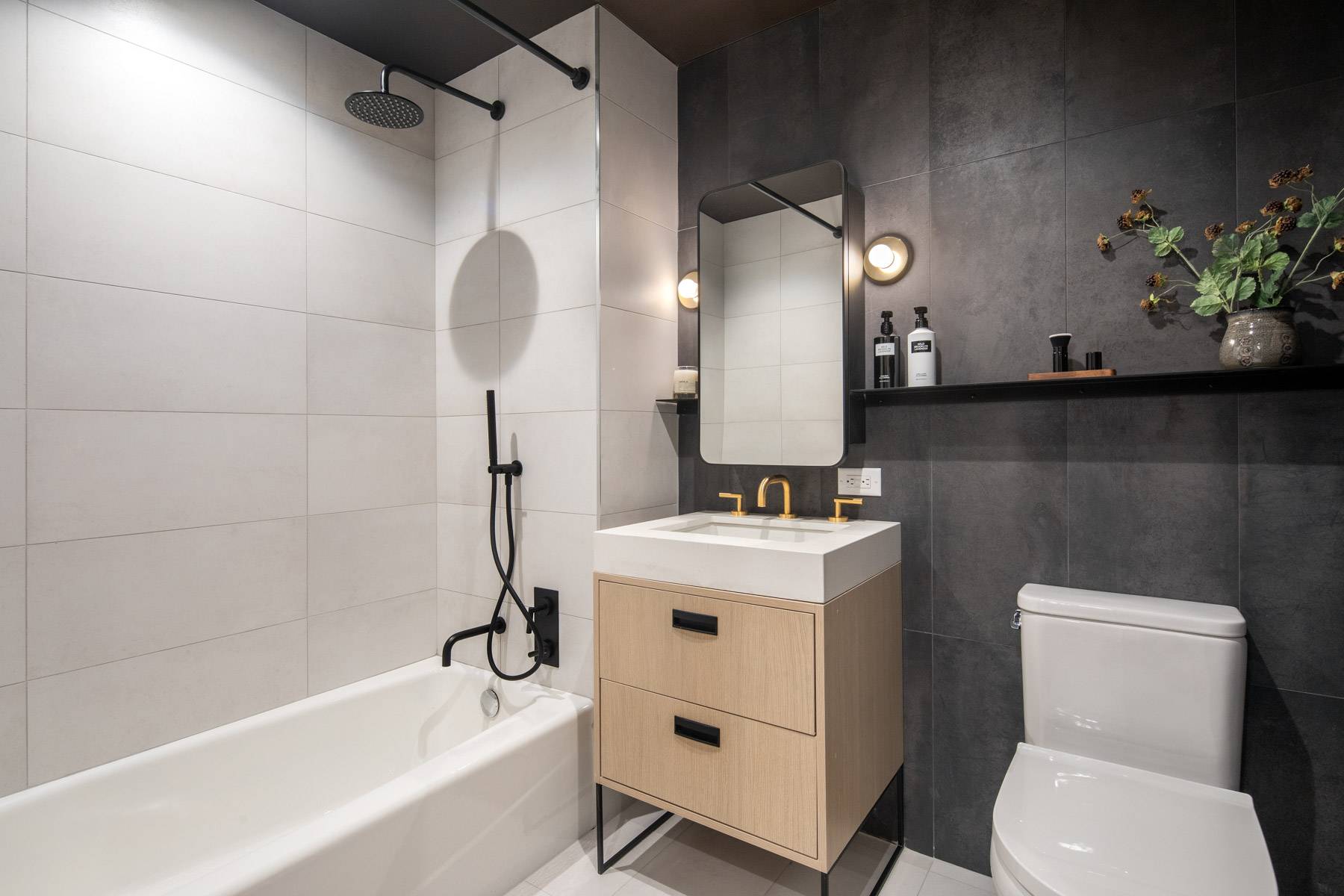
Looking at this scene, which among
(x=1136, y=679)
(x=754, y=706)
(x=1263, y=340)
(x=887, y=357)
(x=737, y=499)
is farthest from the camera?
(x=737, y=499)

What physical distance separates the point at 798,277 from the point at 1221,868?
1.69 meters

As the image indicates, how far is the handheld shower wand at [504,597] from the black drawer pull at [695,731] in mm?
616

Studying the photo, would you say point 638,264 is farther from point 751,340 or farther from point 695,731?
point 695,731

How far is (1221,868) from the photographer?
44.6 inches

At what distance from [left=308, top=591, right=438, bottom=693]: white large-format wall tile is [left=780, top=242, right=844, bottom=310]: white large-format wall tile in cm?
177

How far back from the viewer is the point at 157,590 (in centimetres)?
179

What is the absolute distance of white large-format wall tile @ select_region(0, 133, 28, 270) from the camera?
1.54 meters

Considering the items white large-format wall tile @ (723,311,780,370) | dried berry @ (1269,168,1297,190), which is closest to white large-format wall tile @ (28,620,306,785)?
white large-format wall tile @ (723,311,780,370)

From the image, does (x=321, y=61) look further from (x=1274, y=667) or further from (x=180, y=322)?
(x=1274, y=667)

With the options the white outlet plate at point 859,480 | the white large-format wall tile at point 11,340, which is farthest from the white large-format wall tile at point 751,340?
the white large-format wall tile at point 11,340

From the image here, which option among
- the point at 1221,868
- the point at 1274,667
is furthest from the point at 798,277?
the point at 1221,868

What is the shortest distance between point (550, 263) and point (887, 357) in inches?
45.6

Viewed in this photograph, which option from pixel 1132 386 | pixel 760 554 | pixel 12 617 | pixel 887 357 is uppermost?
pixel 887 357

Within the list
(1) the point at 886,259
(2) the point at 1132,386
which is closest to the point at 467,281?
(1) the point at 886,259
